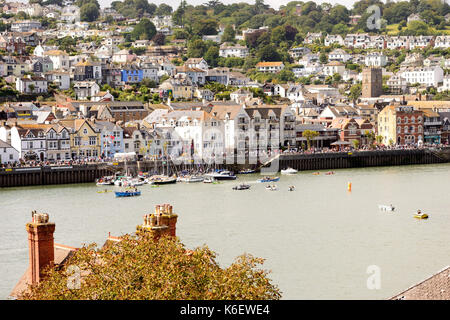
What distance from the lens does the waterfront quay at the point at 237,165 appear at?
190ft

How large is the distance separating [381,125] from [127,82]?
32.9m

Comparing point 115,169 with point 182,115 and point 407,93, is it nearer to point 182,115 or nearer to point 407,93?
point 182,115

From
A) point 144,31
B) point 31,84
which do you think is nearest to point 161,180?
point 31,84

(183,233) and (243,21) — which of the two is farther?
(243,21)

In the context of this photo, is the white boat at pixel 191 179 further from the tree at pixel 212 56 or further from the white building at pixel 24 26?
the white building at pixel 24 26

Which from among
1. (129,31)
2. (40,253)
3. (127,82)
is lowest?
(40,253)

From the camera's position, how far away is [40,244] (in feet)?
53.6

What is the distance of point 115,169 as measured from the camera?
61438 mm

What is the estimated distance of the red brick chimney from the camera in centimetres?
1623

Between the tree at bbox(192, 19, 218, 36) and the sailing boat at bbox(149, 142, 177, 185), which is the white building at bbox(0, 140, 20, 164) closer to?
the sailing boat at bbox(149, 142, 177, 185)

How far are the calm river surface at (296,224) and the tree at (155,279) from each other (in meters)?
9.64

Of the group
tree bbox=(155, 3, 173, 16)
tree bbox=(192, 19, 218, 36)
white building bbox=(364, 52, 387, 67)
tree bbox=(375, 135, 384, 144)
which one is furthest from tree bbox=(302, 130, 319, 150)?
tree bbox=(155, 3, 173, 16)

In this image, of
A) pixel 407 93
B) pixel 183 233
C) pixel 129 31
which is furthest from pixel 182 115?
pixel 129 31

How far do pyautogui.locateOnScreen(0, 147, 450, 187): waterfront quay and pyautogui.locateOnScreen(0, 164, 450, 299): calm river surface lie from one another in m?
2.43
